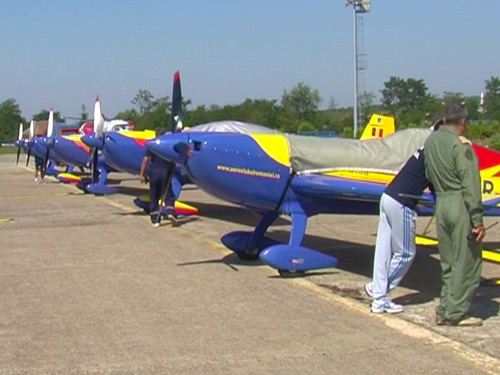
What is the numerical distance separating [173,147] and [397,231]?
3265 millimetres

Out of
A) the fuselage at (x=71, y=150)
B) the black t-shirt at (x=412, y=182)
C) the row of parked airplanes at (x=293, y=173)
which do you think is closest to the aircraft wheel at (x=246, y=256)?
the row of parked airplanes at (x=293, y=173)

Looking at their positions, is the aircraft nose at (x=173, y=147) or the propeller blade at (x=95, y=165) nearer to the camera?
the aircraft nose at (x=173, y=147)

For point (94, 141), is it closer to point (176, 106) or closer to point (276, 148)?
point (176, 106)

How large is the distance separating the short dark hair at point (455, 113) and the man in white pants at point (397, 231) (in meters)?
0.43

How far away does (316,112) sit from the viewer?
7031 centimetres

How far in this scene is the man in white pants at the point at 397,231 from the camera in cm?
605

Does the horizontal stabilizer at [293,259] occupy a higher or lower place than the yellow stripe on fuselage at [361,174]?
lower

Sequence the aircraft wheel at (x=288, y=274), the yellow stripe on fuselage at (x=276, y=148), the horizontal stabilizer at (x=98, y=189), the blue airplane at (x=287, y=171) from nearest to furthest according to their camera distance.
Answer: the aircraft wheel at (x=288, y=274)
the blue airplane at (x=287, y=171)
the yellow stripe on fuselage at (x=276, y=148)
the horizontal stabilizer at (x=98, y=189)

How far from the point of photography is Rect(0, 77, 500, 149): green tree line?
133ft

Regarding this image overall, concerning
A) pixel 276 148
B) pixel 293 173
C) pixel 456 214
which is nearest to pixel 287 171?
pixel 293 173

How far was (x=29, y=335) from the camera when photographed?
5.51 meters

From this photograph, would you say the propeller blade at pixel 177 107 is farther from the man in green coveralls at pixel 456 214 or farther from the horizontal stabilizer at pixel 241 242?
the man in green coveralls at pixel 456 214

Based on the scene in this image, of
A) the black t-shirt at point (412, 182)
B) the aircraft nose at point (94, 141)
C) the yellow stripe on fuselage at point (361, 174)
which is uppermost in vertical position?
the black t-shirt at point (412, 182)

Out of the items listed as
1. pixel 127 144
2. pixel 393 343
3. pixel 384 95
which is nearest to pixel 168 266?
pixel 393 343
